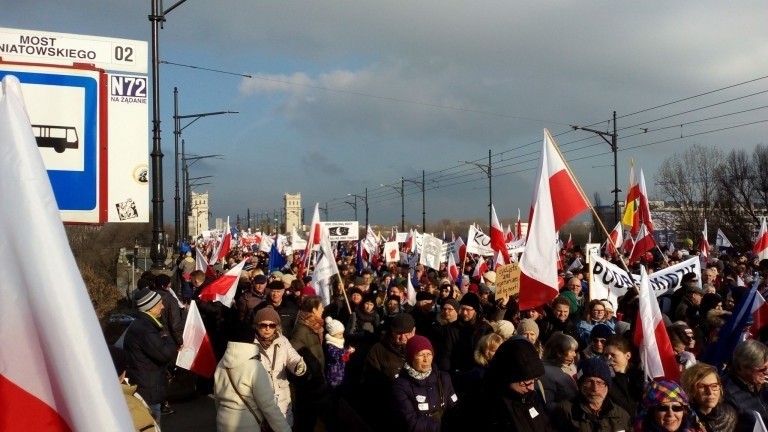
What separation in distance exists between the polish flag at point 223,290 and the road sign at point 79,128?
22.5 ft

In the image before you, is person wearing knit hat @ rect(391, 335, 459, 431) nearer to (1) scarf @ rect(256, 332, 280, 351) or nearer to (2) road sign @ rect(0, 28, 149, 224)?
(1) scarf @ rect(256, 332, 280, 351)

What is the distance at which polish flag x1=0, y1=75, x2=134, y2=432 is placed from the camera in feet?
4.99

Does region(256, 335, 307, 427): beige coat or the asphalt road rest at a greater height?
region(256, 335, 307, 427): beige coat

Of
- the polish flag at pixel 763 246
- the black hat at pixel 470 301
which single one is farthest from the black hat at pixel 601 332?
the polish flag at pixel 763 246

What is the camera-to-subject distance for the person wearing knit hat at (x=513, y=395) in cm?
375

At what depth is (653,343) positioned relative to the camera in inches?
231

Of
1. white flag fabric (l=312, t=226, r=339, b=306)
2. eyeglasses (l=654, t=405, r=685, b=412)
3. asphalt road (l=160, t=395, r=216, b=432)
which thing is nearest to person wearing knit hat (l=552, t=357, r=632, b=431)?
eyeglasses (l=654, t=405, r=685, b=412)

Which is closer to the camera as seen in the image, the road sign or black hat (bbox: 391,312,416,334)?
the road sign

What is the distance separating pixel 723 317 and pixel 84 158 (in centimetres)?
611

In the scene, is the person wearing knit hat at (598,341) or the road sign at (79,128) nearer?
the road sign at (79,128)

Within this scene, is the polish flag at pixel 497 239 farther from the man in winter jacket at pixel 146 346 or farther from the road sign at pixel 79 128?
the road sign at pixel 79 128

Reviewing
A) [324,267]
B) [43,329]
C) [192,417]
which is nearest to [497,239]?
[324,267]

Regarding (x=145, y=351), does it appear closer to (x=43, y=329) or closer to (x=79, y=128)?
(x=79, y=128)

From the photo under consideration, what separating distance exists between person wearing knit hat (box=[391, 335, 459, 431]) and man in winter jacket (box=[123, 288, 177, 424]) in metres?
2.27
